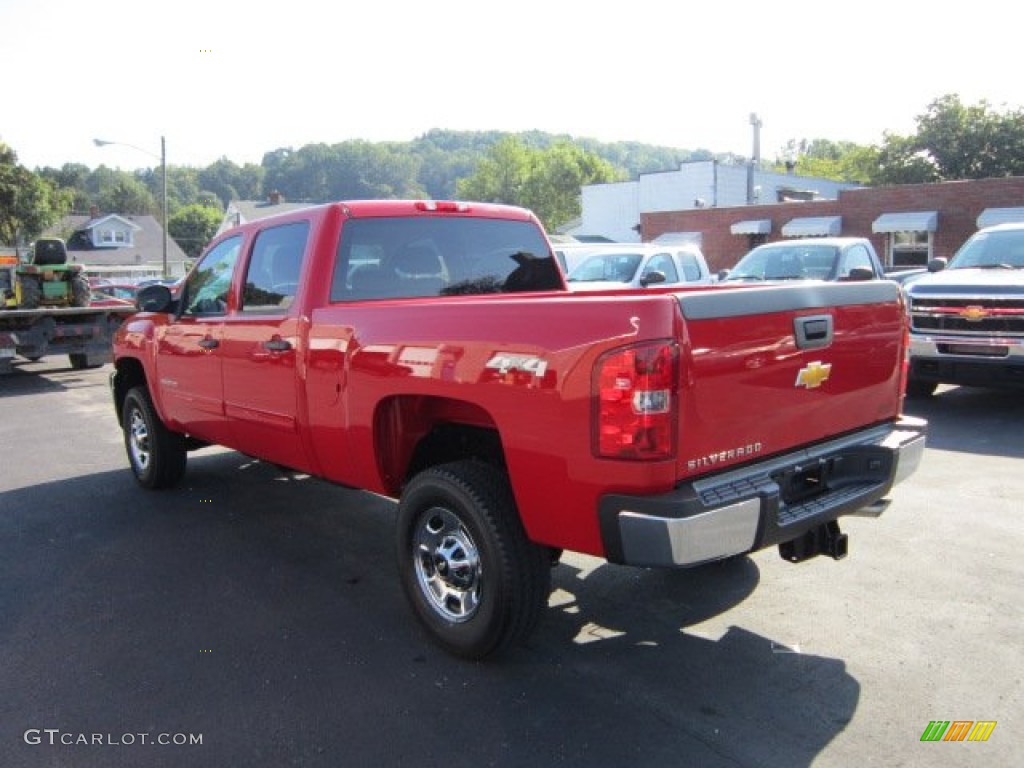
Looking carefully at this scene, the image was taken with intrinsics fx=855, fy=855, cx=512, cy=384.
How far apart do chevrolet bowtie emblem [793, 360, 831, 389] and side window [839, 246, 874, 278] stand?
761cm

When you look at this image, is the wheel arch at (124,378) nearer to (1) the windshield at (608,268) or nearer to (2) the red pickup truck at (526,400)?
(2) the red pickup truck at (526,400)

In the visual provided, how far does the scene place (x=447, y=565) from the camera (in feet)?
12.0

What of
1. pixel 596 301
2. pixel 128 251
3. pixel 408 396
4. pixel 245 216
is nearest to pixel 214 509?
pixel 408 396

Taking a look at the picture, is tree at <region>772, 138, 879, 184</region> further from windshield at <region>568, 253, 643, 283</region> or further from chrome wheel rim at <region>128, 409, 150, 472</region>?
chrome wheel rim at <region>128, 409, 150, 472</region>

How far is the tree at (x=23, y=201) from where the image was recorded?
45.4m

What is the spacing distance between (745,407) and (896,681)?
1300 millimetres

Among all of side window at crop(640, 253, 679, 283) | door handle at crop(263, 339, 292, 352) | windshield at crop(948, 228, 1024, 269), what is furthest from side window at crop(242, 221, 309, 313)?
side window at crop(640, 253, 679, 283)

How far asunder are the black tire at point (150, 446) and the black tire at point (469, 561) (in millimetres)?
3247

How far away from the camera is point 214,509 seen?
6.04 metres

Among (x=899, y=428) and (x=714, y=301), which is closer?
(x=714, y=301)

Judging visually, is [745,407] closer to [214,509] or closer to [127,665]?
[127,665]

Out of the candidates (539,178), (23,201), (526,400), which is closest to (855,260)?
(526,400)

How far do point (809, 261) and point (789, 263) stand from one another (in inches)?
10.1

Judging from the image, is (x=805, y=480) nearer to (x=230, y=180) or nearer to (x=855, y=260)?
(x=855, y=260)
